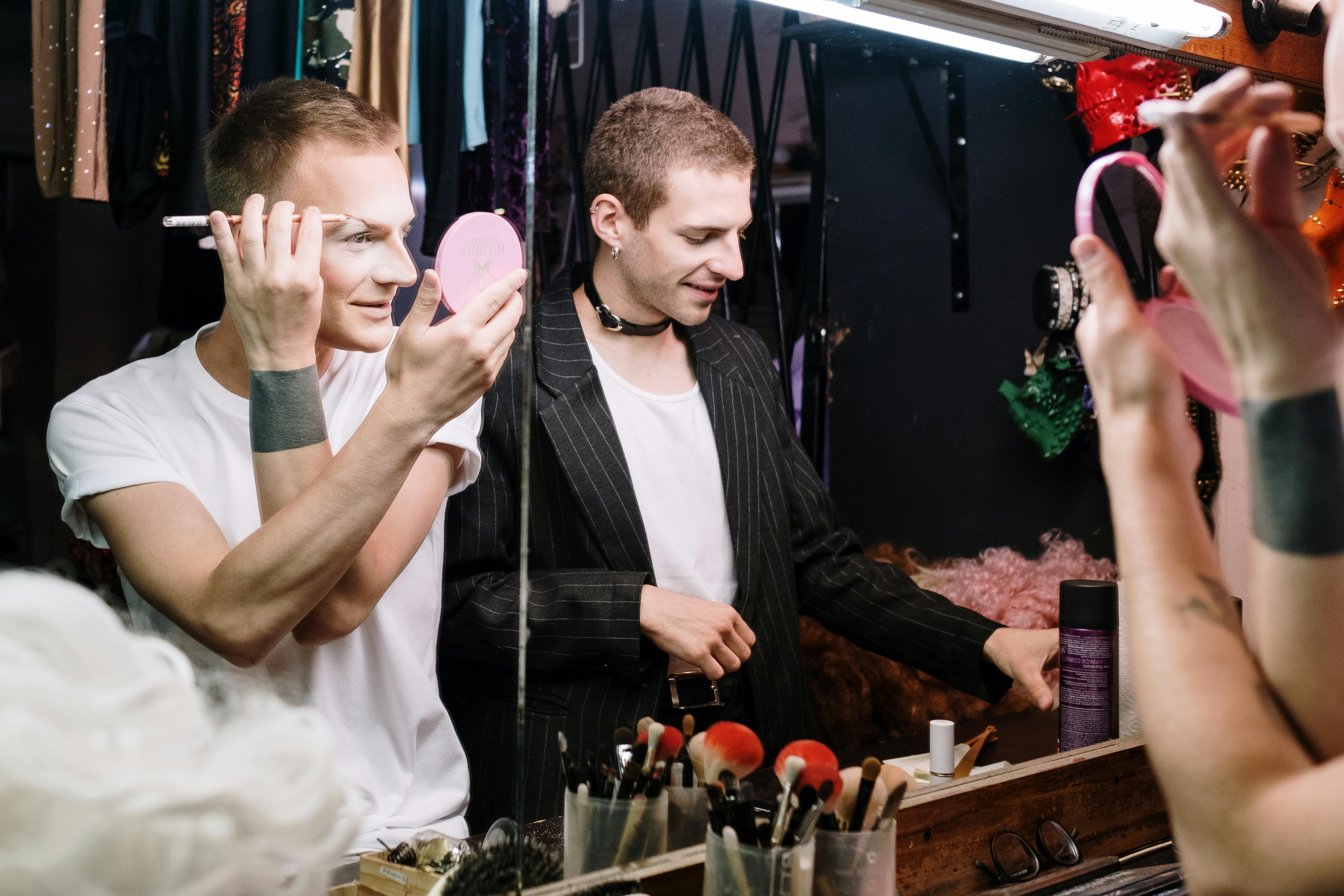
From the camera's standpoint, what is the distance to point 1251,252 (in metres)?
0.55

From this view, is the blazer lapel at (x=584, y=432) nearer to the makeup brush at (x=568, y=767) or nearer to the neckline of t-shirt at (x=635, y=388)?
the neckline of t-shirt at (x=635, y=388)

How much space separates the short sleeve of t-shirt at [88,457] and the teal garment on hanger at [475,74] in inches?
19.0

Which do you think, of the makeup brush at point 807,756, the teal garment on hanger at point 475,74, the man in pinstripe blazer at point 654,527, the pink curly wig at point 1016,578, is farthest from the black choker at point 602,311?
the pink curly wig at point 1016,578

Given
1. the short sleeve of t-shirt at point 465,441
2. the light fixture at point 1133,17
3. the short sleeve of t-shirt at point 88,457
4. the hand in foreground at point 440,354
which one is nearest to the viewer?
the short sleeve of t-shirt at point 88,457

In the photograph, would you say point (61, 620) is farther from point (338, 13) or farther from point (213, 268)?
point (338, 13)

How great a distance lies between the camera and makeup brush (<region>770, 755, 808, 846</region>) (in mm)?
866

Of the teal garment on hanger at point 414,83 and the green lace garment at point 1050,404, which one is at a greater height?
the teal garment on hanger at point 414,83

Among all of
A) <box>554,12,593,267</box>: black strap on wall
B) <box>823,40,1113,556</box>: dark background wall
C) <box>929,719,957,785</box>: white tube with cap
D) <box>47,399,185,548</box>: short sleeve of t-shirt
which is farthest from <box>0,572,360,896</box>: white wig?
<box>823,40,1113,556</box>: dark background wall

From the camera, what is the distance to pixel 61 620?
1.77 ft

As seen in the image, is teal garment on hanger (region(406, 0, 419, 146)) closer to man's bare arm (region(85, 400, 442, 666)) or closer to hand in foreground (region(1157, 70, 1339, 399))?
man's bare arm (region(85, 400, 442, 666))

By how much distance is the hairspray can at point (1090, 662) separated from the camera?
1332 millimetres

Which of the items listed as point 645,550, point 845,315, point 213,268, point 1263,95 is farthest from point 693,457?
point 1263,95

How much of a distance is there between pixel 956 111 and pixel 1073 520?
24.7 inches

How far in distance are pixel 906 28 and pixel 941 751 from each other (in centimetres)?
95
